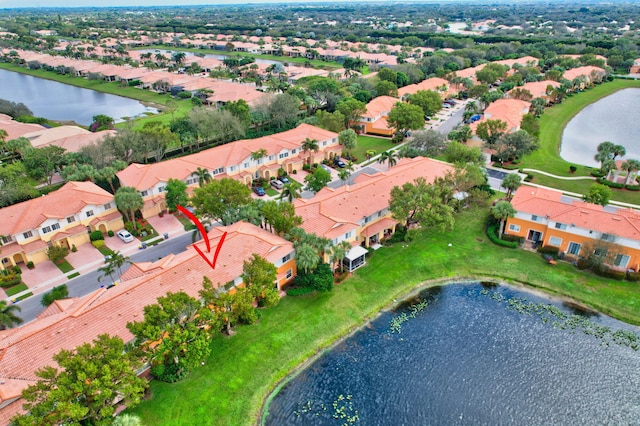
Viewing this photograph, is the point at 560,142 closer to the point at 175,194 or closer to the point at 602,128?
the point at 602,128

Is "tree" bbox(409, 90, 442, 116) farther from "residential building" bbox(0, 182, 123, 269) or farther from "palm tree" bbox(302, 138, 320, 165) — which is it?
"residential building" bbox(0, 182, 123, 269)

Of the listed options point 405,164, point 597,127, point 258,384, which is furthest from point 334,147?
point 597,127

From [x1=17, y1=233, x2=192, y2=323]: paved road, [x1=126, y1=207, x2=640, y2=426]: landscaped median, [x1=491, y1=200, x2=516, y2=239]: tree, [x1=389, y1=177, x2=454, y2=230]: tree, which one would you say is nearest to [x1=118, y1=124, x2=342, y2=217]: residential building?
[x1=17, y1=233, x2=192, y2=323]: paved road

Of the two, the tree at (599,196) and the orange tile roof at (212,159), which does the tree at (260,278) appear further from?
the tree at (599,196)

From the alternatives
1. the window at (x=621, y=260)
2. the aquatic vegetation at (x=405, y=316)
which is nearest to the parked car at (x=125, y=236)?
the aquatic vegetation at (x=405, y=316)

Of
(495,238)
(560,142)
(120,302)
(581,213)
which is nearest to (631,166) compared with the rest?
(581,213)
